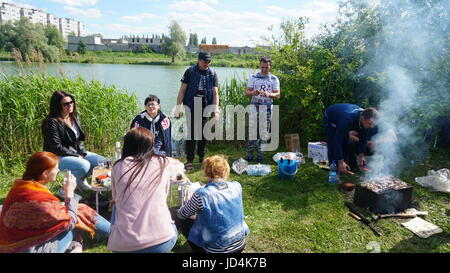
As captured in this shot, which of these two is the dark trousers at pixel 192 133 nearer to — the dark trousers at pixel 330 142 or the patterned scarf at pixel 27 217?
the dark trousers at pixel 330 142

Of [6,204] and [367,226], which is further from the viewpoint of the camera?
[367,226]

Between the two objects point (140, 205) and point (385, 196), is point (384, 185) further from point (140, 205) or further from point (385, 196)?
point (140, 205)

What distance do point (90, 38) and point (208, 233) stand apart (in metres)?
80.7

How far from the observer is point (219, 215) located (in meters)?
2.50

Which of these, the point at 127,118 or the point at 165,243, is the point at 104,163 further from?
the point at 127,118

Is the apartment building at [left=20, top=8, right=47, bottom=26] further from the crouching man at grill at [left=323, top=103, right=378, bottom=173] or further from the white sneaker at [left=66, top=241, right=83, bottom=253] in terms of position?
the white sneaker at [left=66, top=241, right=83, bottom=253]

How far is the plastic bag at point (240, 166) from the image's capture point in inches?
213

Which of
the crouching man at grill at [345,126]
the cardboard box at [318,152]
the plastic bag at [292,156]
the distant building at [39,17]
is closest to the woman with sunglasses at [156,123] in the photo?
the plastic bag at [292,156]

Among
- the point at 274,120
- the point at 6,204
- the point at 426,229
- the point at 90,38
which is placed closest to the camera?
the point at 6,204

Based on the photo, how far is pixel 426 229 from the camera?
3650 millimetres

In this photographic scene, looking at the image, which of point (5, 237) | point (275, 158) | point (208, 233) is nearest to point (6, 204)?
point (5, 237)

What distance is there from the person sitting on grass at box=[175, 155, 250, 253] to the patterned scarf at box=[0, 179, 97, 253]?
107 cm

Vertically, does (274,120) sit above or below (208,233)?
above

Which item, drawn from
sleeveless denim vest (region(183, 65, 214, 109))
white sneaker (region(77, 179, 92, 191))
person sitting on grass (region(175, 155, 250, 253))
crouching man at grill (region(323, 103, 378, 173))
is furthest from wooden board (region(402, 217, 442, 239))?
white sneaker (region(77, 179, 92, 191))
